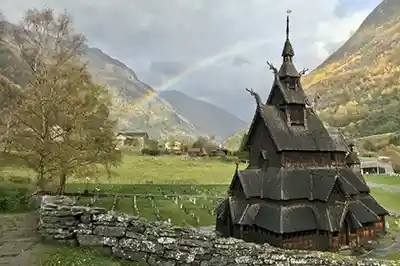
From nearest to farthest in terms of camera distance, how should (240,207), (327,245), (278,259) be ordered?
(278,259)
(327,245)
(240,207)

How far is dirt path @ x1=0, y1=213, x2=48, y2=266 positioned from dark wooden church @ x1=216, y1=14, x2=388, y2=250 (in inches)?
530

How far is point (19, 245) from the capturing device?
435 inches

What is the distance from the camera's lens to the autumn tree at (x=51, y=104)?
26.6 meters

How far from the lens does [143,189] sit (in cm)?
4991

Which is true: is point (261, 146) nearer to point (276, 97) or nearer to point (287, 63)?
point (276, 97)

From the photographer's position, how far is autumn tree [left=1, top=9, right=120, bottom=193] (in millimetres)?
26609

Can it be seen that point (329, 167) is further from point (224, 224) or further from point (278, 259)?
point (278, 259)

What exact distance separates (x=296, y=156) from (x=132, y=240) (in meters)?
16.1

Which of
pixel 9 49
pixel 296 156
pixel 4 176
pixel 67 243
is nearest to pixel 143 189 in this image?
pixel 4 176

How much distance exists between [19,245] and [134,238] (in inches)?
137

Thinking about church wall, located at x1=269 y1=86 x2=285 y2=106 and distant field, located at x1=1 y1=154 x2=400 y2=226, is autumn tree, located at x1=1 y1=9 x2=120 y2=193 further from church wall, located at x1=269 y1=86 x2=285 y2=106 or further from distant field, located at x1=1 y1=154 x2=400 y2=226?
church wall, located at x1=269 y1=86 x2=285 y2=106

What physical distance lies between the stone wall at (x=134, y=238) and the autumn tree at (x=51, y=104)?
54.5ft

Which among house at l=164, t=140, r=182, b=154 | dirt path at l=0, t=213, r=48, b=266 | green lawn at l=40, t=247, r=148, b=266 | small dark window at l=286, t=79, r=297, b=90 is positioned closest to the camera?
green lawn at l=40, t=247, r=148, b=266

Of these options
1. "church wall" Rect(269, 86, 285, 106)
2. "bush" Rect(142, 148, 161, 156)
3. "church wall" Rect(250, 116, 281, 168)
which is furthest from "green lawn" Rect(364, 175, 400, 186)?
"bush" Rect(142, 148, 161, 156)
